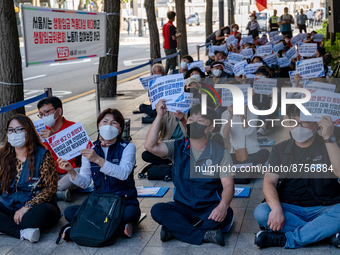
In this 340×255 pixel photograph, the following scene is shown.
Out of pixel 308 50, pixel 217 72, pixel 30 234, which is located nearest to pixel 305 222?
pixel 30 234

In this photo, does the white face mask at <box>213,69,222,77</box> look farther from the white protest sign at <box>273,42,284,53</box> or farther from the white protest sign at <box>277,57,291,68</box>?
the white protest sign at <box>273,42,284,53</box>

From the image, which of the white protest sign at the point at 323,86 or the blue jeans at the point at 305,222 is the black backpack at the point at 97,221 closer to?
the blue jeans at the point at 305,222

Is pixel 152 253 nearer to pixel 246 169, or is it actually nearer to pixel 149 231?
pixel 149 231

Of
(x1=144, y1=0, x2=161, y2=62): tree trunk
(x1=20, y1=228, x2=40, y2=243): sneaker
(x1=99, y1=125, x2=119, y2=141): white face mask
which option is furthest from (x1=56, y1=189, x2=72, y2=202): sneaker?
(x1=144, y1=0, x2=161, y2=62): tree trunk

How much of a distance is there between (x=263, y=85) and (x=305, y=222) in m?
4.25

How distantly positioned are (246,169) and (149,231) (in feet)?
6.57

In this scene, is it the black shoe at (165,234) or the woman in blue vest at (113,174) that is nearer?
the black shoe at (165,234)

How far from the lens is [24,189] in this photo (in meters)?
4.82

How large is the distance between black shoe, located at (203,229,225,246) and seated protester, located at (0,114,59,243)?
1.54 m

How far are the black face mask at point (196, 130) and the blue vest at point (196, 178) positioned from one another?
119mm

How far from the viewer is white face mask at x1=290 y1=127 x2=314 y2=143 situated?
4277 millimetres

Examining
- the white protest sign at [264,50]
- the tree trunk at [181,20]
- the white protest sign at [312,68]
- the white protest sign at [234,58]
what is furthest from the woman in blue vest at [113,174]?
the tree trunk at [181,20]

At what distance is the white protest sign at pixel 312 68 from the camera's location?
7.88 m

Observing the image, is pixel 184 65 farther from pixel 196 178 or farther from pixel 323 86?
pixel 196 178
